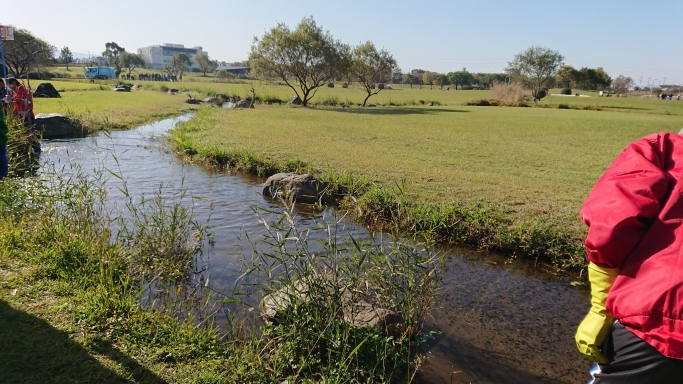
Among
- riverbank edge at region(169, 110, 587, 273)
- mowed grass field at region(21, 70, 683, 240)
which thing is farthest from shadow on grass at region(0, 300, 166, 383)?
mowed grass field at region(21, 70, 683, 240)

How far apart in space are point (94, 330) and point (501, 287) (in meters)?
5.18

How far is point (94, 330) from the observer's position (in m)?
4.09

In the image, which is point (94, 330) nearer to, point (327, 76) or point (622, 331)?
point (622, 331)

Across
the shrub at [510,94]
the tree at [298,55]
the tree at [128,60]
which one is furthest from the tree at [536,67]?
the tree at [128,60]

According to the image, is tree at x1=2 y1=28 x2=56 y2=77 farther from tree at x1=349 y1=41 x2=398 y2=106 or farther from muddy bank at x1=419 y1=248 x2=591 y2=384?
muddy bank at x1=419 y1=248 x2=591 y2=384

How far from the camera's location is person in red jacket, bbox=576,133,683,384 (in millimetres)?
1992

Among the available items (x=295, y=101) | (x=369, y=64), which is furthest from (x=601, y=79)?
(x=295, y=101)

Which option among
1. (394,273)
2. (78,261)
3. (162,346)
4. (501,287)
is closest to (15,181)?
(78,261)

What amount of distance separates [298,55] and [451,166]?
93.8 feet

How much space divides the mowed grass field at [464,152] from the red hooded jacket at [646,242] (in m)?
5.32

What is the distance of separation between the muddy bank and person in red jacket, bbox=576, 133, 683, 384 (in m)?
2.43

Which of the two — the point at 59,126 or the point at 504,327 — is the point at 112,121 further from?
the point at 504,327

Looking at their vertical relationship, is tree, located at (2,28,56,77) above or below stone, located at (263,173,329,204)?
above

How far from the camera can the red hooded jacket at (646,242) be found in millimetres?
1979
